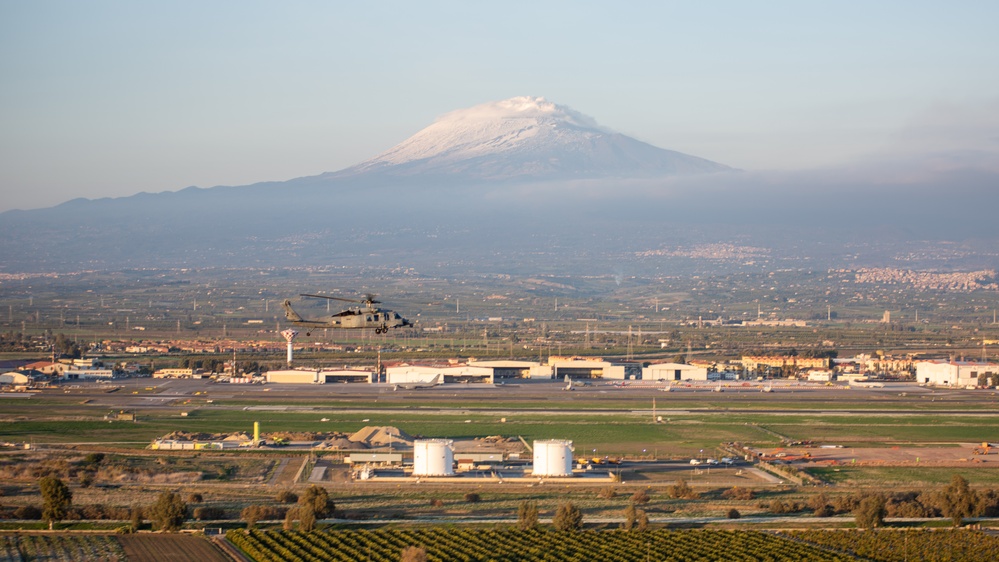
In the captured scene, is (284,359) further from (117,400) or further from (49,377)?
(117,400)

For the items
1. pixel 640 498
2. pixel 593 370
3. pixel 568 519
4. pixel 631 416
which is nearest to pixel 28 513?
pixel 568 519

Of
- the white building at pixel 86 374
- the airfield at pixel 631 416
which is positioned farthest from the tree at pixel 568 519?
the white building at pixel 86 374

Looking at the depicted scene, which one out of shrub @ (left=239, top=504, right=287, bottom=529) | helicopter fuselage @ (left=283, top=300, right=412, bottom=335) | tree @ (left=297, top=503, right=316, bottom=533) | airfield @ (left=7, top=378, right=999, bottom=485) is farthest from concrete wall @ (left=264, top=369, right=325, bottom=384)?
tree @ (left=297, top=503, right=316, bottom=533)

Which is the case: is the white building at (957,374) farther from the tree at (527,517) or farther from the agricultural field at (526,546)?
the tree at (527,517)

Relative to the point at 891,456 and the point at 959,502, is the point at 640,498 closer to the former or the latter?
the point at 959,502

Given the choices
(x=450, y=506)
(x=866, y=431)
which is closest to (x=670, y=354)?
(x=866, y=431)

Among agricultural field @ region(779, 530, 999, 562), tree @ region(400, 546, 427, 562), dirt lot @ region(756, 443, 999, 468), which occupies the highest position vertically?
tree @ region(400, 546, 427, 562)

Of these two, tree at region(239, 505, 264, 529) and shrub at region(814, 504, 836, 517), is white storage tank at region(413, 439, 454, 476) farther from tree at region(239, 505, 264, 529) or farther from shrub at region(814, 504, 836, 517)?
shrub at region(814, 504, 836, 517)
